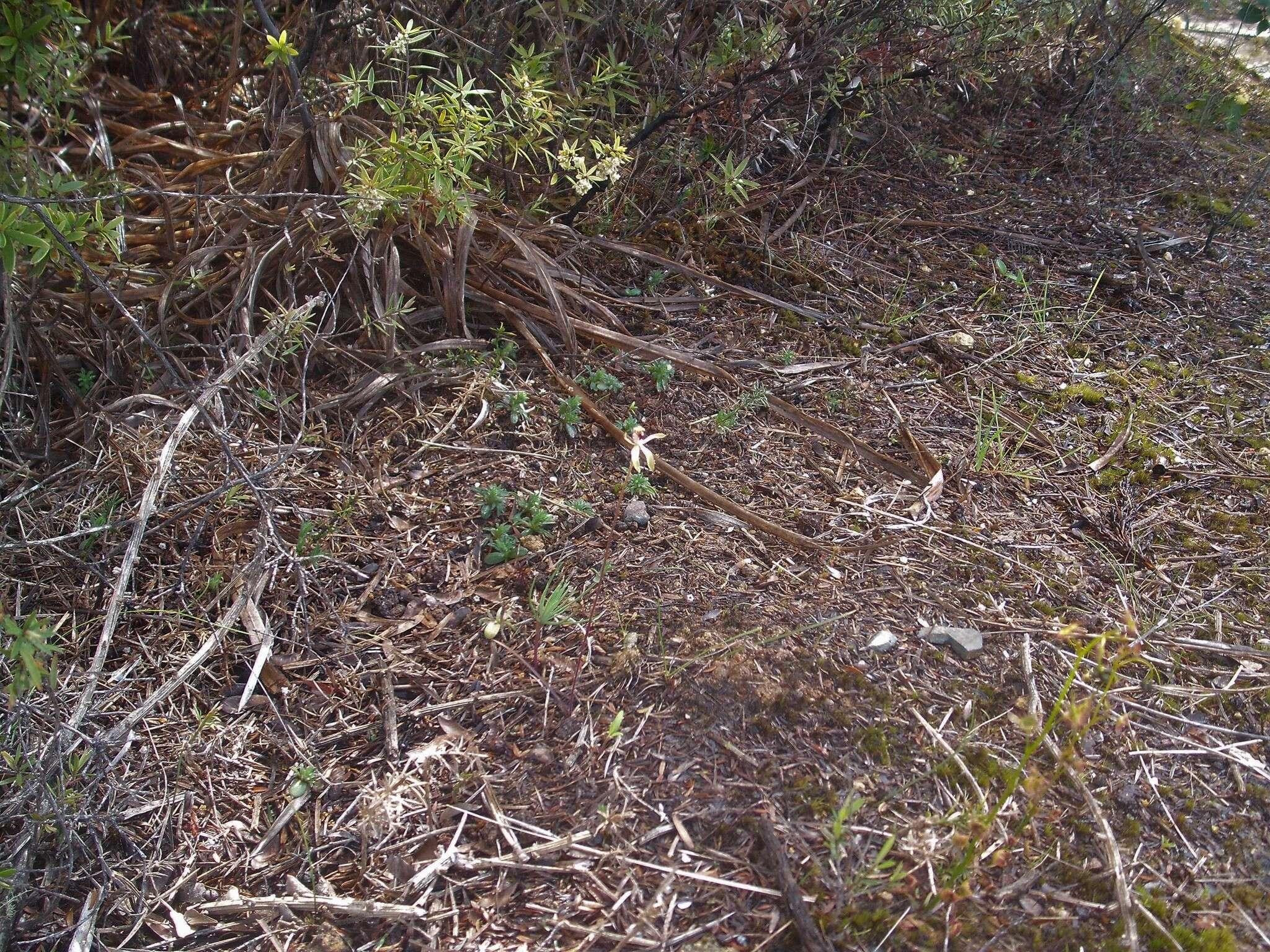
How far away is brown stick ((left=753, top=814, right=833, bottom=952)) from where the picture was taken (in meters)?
1.61

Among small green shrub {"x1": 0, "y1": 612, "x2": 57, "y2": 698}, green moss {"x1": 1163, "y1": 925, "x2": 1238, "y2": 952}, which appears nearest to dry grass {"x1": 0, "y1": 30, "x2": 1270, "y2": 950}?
green moss {"x1": 1163, "y1": 925, "x2": 1238, "y2": 952}

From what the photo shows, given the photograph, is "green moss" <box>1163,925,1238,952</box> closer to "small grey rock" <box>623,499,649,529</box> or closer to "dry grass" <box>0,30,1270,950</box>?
"dry grass" <box>0,30,1270,950</box>

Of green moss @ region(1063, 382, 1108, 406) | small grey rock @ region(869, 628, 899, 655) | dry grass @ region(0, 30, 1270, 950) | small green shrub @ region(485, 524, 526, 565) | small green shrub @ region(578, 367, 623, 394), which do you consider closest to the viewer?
dry grass @ region(0, 30, 1270, 950)

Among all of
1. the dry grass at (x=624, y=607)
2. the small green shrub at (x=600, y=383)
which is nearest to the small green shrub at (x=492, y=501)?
the dry grass at (x=624, y=607)

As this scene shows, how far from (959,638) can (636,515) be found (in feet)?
2.65

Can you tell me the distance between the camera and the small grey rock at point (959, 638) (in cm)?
211

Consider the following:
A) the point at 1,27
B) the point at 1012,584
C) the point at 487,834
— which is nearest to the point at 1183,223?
the point at 1012,584

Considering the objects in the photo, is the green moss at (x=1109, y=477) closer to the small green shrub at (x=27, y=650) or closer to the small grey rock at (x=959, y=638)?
the small grey rock at (x=959, y=638)

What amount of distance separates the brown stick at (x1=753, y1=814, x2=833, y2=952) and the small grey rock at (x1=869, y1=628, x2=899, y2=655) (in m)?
0.49

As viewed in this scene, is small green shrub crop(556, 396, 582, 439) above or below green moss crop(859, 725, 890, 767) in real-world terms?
below

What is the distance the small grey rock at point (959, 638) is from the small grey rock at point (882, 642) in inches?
2.8

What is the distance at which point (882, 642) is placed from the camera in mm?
2109

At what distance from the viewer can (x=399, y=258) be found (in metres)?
2.86

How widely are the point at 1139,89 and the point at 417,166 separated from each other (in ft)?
12.0
